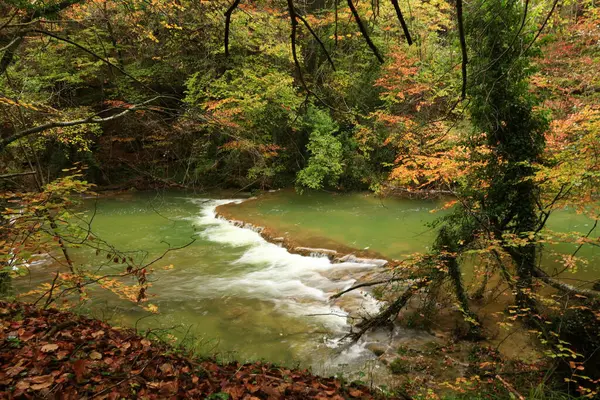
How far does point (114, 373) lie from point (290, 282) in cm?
576

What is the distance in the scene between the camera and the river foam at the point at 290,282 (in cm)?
724

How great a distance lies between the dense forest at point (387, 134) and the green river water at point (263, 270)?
0.59 meters

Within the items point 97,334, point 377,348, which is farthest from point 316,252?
point 97,334

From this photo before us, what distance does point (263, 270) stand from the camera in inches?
371

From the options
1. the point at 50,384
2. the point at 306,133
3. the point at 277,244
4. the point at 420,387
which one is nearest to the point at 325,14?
the point at 306,133

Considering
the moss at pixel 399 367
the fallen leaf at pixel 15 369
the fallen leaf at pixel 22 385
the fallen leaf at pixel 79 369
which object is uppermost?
the fallen leaf at pixel 22 385

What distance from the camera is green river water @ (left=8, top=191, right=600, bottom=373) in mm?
6156

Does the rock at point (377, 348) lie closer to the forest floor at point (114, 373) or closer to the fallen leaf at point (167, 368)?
the forest floor at point (114, 373)

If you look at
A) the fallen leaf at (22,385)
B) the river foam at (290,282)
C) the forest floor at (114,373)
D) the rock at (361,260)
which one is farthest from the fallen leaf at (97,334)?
the rock at (361,260)

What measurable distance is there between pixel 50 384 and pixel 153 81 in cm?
1692

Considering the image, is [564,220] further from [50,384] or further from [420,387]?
[50,384]

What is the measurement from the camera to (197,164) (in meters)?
18.3

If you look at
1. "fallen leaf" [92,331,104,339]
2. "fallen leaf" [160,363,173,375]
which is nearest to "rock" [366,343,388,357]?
"fallen leaf" [160,363,173,375]

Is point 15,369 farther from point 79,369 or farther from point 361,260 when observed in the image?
point 361,260
